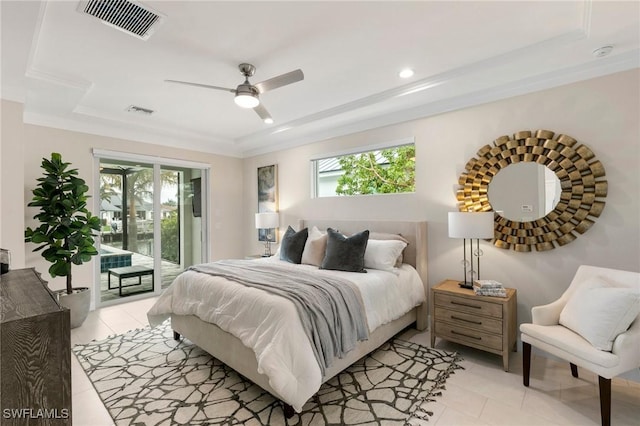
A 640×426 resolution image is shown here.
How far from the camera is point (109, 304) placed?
4.40 meters

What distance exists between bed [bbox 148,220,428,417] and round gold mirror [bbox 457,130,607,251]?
2.49ft

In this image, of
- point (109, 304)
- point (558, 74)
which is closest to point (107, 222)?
point (109, 304)

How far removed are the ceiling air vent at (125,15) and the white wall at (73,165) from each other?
72.1 inches

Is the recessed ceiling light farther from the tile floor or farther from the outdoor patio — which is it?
the outdoor patio

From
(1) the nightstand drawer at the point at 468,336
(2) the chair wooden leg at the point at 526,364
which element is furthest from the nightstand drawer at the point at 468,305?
(2) the chair wooden leg at the point at 526,364

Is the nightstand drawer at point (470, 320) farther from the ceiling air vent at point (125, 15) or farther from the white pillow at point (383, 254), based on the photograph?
the ceiling air vent at point (125, 15)

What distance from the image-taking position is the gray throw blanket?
2.09 meters

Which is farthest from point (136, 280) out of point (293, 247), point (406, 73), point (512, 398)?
point (512, 398)

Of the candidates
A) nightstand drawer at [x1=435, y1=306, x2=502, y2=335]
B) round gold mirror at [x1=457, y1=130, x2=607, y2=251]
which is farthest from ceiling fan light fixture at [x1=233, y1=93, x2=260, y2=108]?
nightstand drawer at [x1=435, y1=306, x2=502, y2=335]

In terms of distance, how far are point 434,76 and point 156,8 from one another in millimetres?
2465

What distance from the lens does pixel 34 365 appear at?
3.22 feet

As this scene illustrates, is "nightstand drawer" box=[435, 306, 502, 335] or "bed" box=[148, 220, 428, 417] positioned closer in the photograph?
"bed" box=[148, 220, 428, 417]

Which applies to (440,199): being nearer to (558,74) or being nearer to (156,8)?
(558,74)

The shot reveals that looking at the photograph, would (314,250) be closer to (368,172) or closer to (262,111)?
(368,172)
